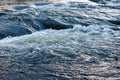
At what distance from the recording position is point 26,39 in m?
8.60

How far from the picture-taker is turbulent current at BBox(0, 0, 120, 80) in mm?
6043

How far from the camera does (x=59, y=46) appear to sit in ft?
25.3

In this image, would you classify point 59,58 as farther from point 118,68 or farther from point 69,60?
point 118,68

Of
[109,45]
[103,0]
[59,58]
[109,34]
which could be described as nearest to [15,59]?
[59,58]

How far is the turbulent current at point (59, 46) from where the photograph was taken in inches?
238

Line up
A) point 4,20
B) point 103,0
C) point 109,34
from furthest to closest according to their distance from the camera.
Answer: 1. point 103,0
2. point 4,20
3. point 109,34

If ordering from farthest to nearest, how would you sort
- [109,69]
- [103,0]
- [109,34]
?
[103,0]
[109,34]
[109,69]

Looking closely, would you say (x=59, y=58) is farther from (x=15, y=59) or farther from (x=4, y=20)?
(x=4, y=20)

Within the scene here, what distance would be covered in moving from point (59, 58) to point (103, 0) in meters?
12.9

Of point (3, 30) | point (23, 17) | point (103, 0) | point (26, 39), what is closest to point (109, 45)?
point (26, 39)

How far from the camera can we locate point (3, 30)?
9586 millimetres

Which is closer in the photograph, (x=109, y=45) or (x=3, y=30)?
(x=109, y=45)

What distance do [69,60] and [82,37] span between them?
2.16m

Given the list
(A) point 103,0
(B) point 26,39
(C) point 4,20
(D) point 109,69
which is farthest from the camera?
(A) point 103,0
